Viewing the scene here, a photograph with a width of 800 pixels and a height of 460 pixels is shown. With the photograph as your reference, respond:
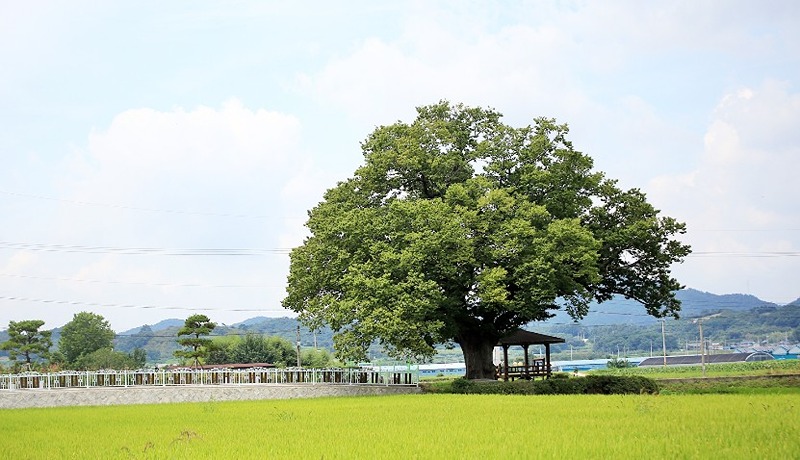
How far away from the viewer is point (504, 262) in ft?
138

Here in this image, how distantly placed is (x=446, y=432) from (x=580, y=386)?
20.0 m

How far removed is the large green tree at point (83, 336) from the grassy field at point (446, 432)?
2554 inches

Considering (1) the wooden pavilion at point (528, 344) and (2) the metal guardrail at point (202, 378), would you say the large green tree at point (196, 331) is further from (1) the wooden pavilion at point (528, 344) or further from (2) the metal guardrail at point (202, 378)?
(1) the wooden pavilion at point (528, 344)

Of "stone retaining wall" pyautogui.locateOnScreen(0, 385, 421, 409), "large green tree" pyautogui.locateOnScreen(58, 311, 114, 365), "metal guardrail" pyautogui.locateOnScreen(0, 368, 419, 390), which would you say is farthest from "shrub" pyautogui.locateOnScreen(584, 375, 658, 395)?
"large green tree" pyautogui.locateOnScreen(58, 311, 114, 365)

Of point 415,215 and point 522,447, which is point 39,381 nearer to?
point 415,215

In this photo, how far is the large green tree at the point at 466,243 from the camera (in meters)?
40.7

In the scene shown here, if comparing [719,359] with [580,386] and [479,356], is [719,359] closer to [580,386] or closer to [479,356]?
[479,356]

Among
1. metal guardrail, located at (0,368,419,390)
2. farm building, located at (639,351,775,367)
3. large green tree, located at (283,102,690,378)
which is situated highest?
large green tree, located at (283,102,690,378)

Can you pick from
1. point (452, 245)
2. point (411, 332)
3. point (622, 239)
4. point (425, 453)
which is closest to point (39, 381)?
point (411, 332)

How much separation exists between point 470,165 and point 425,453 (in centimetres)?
3176

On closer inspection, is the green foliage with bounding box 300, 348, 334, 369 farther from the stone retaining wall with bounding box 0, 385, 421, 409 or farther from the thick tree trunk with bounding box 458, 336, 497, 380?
the thick tree trunk with bounding box 458, 336, 497, 380

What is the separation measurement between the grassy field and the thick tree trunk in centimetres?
1555

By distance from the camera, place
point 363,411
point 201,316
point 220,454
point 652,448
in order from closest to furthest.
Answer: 1. point 652,448
2. point 220,454
3. point 363,411
4. point 201,316

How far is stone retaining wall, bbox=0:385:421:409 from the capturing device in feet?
135
